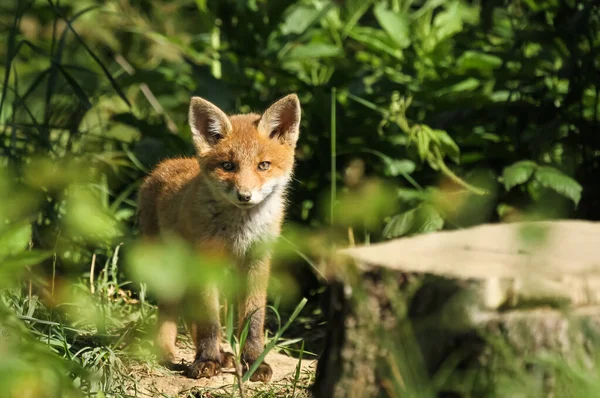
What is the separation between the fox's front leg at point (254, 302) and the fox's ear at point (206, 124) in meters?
0.70

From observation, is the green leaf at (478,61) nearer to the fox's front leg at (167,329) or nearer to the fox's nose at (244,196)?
the fox's nose at (244,196)

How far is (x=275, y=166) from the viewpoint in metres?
Answer: 4.51

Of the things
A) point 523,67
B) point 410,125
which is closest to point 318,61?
point 410,125

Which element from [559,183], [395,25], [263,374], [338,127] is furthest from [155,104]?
[559,183]

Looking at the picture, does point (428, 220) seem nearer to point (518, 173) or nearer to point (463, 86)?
point (518, 173)

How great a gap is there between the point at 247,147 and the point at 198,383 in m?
1.27

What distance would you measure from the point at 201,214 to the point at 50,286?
41.0 inches

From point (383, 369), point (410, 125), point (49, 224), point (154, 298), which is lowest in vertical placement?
point (154, 298)

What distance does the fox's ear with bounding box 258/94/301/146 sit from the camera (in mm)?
4508

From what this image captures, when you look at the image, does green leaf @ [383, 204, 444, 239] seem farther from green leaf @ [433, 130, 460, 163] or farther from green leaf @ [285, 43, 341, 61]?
green leaf @ [285, 43, 341, 61]

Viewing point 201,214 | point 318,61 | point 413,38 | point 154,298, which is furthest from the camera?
point 318,61

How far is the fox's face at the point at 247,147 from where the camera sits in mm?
4316

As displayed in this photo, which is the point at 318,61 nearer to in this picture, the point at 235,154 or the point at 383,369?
the point at 235,154

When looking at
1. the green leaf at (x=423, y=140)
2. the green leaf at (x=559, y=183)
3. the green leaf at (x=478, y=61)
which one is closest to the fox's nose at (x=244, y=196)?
the green leaf at (x=423, y=140)
